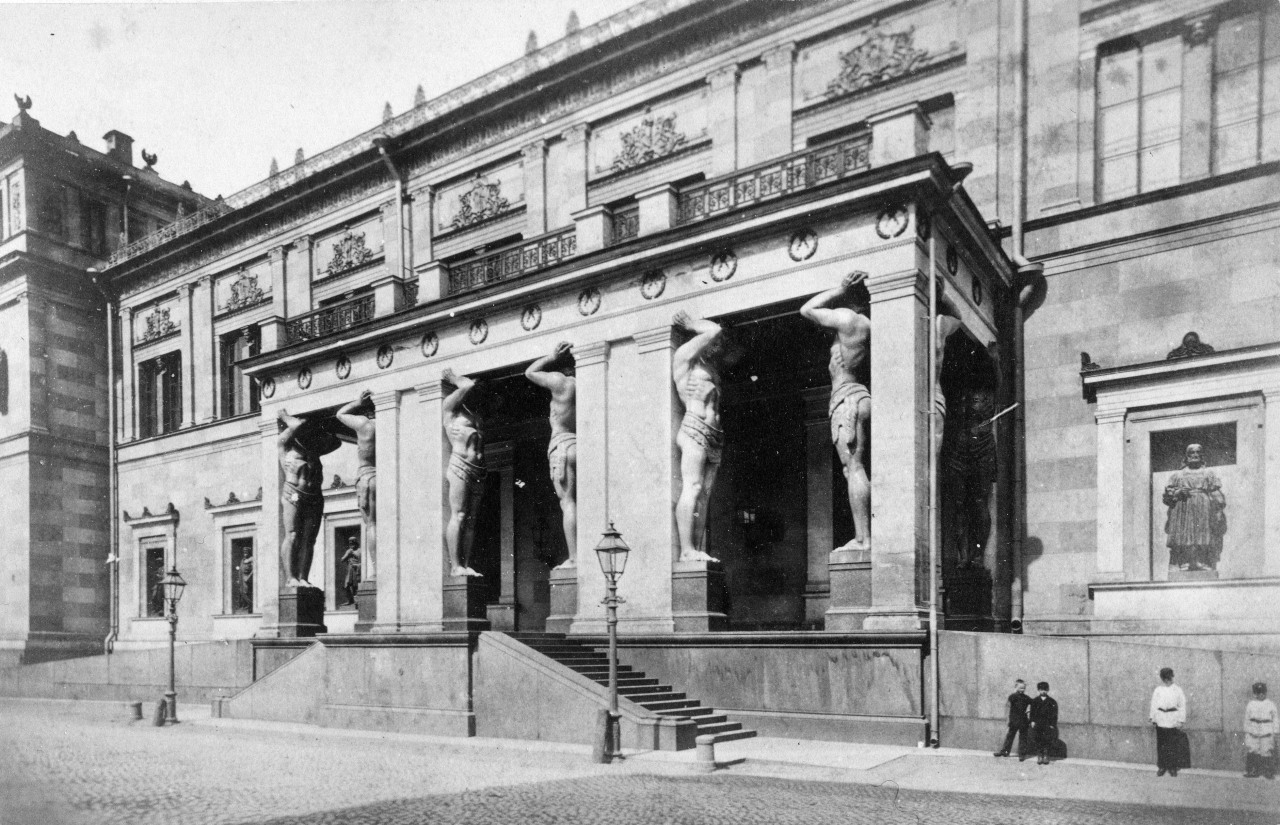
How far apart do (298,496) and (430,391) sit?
520cm

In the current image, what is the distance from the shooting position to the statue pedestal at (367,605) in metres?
22.1

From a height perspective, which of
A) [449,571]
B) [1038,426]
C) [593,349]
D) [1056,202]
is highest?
[1056,202]

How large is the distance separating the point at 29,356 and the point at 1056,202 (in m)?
32.1

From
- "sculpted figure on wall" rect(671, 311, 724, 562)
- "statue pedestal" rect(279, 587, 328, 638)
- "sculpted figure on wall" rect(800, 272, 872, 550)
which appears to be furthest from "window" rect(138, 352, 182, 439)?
"sculpted figure on wall" rect(800, 272, 872, 550)

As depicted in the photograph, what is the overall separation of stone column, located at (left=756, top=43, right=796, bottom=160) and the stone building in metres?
0.07

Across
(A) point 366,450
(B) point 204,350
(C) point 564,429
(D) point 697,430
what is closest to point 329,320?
(A) point 366,450

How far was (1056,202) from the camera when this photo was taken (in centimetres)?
1864

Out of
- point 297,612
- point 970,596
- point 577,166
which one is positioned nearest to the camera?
point 970,596

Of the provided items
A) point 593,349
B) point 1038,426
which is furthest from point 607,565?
point 1038,426

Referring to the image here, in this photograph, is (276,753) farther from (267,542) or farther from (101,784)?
(267,542)

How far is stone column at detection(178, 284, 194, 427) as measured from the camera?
34094mm

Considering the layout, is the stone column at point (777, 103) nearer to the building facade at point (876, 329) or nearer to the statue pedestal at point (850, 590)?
the building facade at point (876, 329)

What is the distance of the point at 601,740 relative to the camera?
13.1 m

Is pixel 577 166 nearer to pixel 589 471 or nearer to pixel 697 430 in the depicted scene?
pixel 589 471
